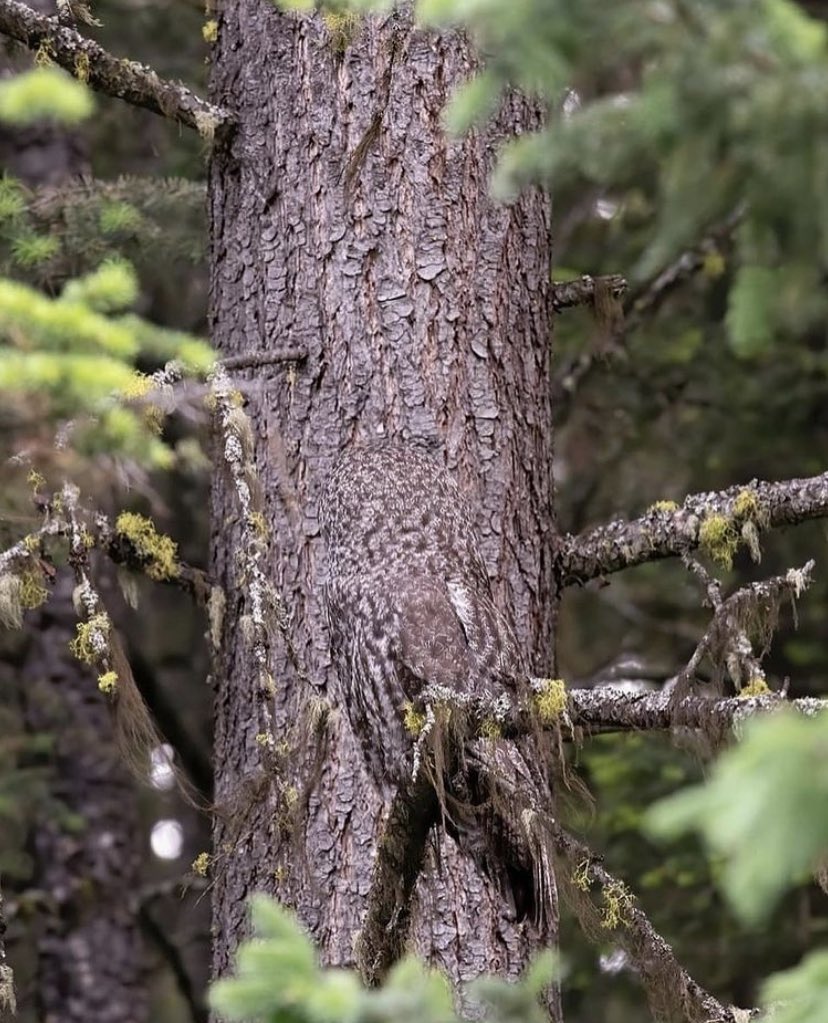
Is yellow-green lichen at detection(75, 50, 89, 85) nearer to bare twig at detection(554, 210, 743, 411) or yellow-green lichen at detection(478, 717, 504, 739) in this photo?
yellow-green lichen at detection(478, 717, 504, 739)

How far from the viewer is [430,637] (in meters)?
4.27

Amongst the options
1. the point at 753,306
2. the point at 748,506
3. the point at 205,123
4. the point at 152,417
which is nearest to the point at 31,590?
the point at 152,417

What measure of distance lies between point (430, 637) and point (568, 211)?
5.01 metres

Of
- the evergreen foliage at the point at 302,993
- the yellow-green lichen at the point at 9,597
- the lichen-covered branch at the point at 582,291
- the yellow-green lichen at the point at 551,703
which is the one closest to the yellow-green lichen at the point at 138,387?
the yellow-green lichen at the point at 9,597

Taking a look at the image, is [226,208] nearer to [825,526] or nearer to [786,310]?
[825,526]

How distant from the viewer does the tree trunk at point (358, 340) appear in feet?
14.8

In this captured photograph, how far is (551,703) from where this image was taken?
3967mm

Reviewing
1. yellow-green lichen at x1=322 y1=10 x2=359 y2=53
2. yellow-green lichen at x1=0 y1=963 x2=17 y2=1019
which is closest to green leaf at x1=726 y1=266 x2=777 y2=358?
yellow-green lichen at x1=0 y1=963 x2=17 y2=1019

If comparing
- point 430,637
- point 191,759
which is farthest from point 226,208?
point 191,759

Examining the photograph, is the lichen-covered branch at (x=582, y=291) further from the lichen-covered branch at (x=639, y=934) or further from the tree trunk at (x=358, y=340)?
the lichen-covered branch at (x=639, y=934)

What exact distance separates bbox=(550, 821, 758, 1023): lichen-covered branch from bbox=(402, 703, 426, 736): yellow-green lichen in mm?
457

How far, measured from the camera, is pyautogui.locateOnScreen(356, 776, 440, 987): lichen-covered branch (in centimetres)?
349

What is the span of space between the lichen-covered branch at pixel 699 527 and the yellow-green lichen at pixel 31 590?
1503 millimetres

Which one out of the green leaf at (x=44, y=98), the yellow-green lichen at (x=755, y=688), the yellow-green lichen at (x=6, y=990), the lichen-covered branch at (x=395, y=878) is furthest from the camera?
the yellow-green lichen at (x=6, y=990)
